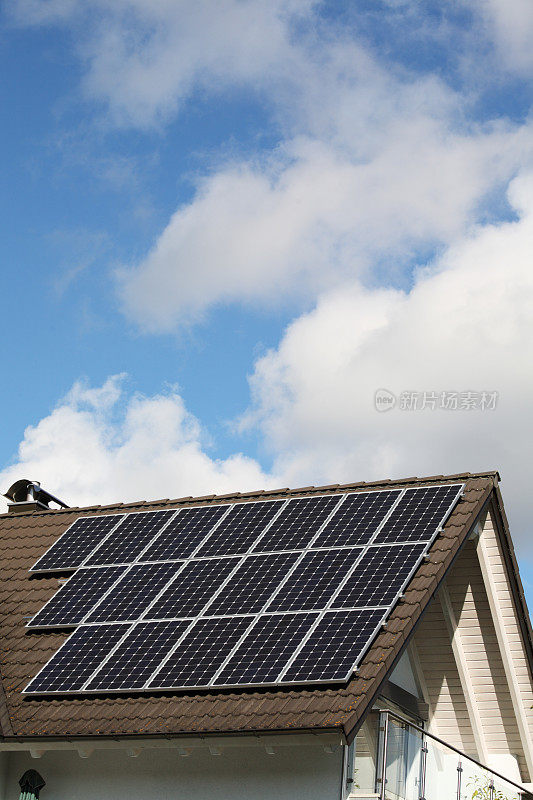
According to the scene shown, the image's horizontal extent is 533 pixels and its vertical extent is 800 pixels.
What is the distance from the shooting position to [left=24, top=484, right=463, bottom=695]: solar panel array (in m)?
15.1

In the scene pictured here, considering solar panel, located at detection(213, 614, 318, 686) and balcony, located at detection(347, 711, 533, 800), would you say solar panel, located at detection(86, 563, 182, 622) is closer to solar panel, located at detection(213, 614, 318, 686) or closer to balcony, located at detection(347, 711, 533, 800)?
solar panel, located at detection(213, 614, 318, 686)

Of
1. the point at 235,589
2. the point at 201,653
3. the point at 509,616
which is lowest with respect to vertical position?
the point at 201,653

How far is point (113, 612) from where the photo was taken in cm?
1714

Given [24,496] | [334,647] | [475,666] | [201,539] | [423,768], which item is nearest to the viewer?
[334,647]

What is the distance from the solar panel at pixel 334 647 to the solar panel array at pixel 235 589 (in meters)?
0.02

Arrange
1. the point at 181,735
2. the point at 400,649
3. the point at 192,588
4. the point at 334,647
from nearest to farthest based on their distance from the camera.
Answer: the point at 181,735 < the point at 400,649 < the point at 334,647 < the point at 192,588

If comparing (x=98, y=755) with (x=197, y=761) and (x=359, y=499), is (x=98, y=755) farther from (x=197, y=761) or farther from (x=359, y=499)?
(x=359, y=499)

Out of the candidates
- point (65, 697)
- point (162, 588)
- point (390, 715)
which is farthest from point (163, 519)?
point (390, 715)

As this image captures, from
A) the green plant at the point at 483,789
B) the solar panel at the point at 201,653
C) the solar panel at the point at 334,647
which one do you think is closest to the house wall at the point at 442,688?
the green plant at the point at 483,789

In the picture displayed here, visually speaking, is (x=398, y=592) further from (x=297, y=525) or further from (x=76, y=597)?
(x=76, y=597)

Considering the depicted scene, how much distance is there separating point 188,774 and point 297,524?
4.93 m

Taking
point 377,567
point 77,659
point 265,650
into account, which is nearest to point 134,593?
point 77,659

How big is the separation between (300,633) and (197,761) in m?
2.32

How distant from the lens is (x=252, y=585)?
16.8 meters
